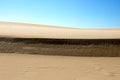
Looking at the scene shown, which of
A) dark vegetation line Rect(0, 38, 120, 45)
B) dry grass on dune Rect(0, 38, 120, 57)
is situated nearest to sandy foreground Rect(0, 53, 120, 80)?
dry grass on dune Rect(0, 38, 120, 57)

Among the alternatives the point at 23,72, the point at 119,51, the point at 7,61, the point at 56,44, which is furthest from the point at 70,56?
the point at 23,72

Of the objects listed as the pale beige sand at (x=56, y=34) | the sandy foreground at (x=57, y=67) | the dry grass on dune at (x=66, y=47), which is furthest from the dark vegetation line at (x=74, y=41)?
the pale beige sand at (x=56, y=34)

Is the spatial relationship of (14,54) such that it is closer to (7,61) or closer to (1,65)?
(7,61)

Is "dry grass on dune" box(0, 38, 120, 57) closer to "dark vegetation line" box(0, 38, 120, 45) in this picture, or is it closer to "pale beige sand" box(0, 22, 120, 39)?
"dark vegetation line" box(0, 38, 120, 45)

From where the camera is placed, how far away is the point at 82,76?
3773mm

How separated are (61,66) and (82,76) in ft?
2.59

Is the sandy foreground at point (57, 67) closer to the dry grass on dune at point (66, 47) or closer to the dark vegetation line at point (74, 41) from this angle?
the dry grass on dune at point (66, 47)

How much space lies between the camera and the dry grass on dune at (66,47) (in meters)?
5.55

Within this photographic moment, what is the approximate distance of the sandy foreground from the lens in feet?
12.2

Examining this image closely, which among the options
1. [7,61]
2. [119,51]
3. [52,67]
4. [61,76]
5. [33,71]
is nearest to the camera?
[61,76]

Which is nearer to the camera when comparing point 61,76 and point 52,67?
point 61,76

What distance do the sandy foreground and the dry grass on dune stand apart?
221mm

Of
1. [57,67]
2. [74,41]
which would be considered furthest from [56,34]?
[57,67]

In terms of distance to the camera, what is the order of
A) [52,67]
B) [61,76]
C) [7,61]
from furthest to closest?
1. [7,61]
2. [52,67]
3. [61,76]
